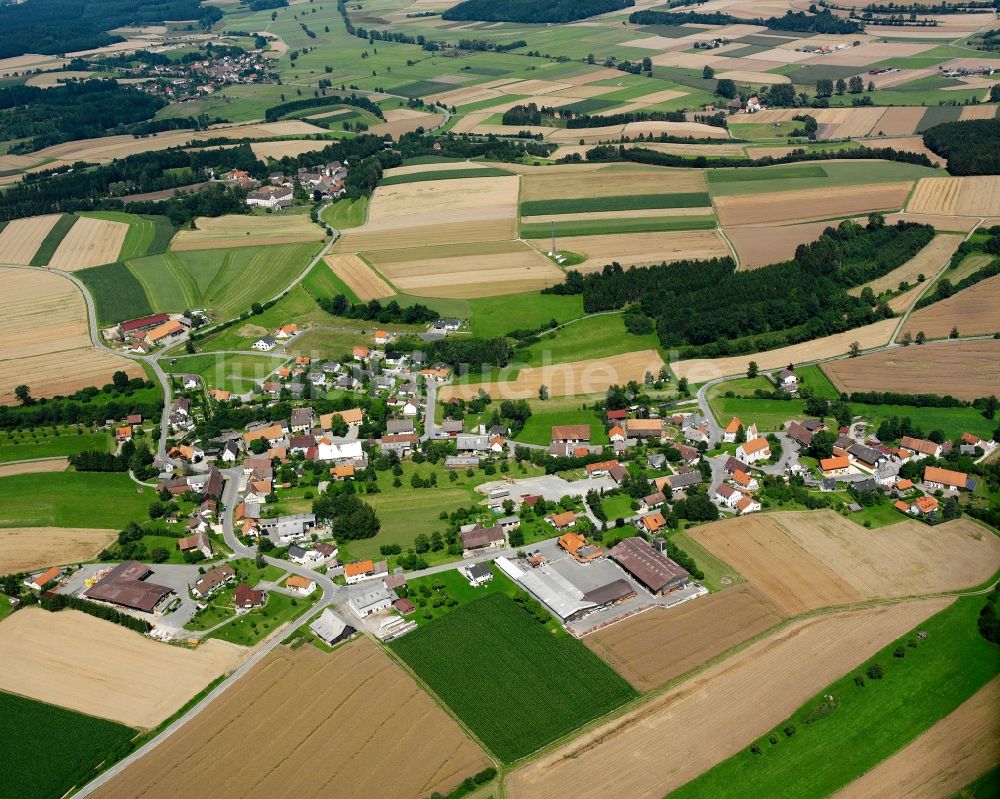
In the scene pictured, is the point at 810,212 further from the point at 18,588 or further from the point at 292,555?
the point at 18,588

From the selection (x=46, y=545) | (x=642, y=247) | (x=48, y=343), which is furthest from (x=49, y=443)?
(x=642, y=247)

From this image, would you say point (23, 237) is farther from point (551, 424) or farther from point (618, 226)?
point (551, 424)

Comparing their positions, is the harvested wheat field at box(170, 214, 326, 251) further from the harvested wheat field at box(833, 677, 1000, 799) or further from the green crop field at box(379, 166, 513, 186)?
the harvested wheat field at box(833, 677, 1000, 799)

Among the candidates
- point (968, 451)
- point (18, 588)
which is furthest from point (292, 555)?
point (968, 451)

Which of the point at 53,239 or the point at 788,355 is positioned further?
the point at 53,239

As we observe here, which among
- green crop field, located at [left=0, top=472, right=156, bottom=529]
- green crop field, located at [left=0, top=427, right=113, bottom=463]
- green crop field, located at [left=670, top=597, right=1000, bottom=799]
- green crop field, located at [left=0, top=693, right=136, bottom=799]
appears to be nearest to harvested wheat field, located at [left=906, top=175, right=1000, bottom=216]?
green crop field, located at [left=670, top=597, right=1000, bottom=799]

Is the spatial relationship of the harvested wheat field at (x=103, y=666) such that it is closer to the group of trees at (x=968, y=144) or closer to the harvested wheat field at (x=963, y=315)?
the harvested wheat field at (x=963, y=315)
